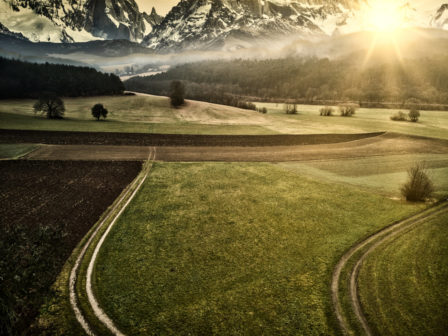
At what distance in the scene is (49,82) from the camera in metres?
123

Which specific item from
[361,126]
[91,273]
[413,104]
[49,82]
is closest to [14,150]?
[91,273]

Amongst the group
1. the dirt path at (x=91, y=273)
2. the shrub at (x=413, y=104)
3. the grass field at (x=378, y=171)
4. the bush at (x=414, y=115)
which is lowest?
the dirt path at (x=91, y=273)

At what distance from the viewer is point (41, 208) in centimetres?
2825

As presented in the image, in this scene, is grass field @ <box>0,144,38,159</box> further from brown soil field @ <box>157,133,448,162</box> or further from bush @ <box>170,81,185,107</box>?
bush @ <box>170,81,185,107</box>

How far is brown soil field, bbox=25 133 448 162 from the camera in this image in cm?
5062

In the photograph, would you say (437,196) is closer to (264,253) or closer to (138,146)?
(264,253)

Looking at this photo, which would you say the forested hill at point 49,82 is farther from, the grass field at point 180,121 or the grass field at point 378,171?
the grass field at point 378,171

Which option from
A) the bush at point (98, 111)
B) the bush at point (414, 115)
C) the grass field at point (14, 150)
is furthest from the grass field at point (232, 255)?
the bush at point (414, 115)

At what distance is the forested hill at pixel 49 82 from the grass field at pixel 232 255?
4478 inches

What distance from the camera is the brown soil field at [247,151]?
166ft

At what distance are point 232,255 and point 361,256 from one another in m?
9.95

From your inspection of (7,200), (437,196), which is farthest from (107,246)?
(437,196)

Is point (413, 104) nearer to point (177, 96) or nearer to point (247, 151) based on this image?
point (177, 96)

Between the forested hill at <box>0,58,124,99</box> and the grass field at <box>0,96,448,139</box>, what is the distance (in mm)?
8018
